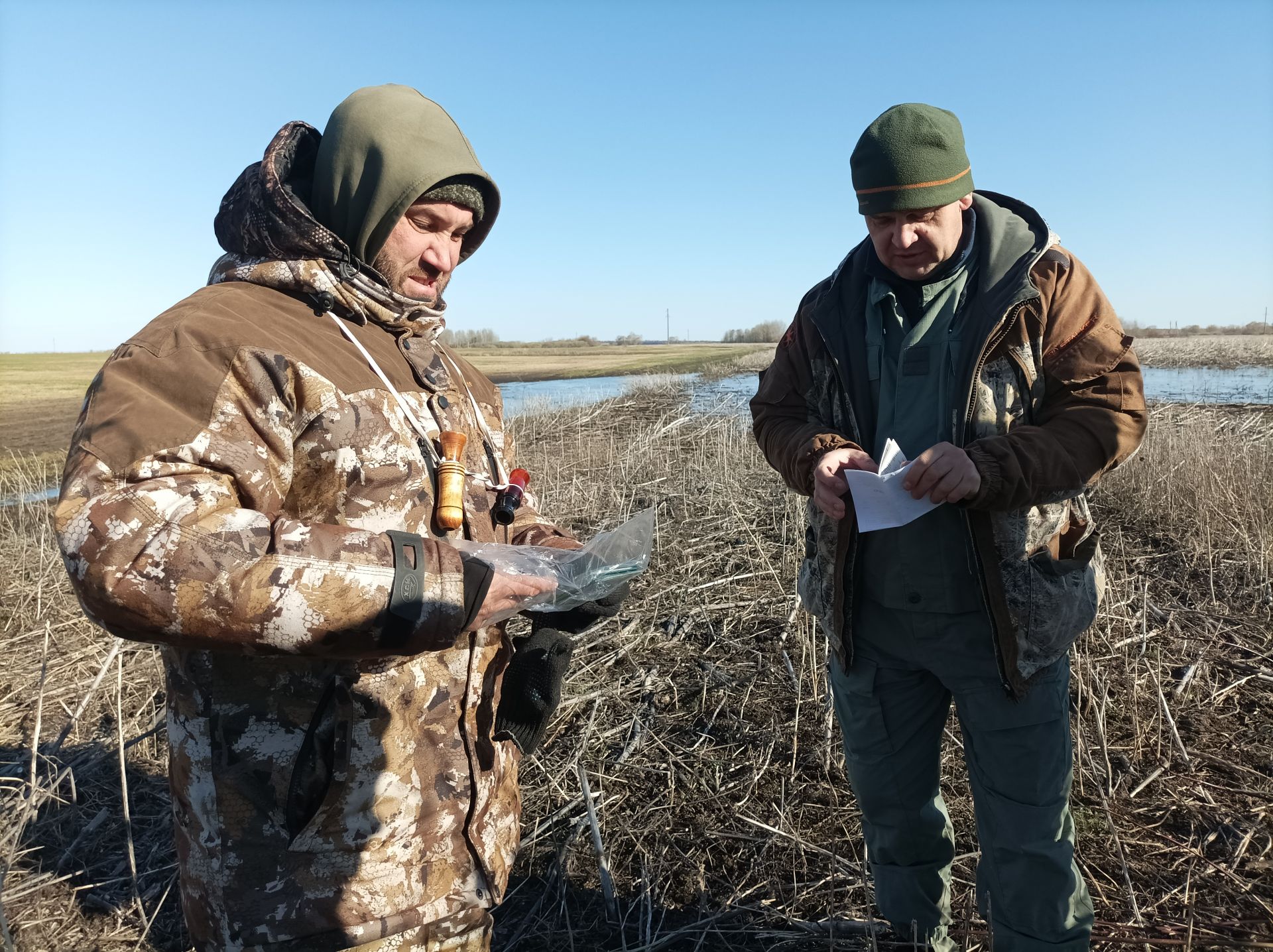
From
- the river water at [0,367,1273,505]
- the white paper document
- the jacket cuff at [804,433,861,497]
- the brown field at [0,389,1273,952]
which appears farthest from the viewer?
the river water at [0,367,1273,505]

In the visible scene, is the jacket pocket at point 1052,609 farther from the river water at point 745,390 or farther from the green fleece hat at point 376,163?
the river water at point 745,390

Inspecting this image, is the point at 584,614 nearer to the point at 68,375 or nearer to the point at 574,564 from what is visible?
the point at 574,564

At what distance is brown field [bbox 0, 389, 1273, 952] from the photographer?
265cm

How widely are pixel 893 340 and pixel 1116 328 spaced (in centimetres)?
56

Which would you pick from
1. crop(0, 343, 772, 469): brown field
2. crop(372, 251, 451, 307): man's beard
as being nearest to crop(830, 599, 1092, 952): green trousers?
crop(372, 251, 451, 307): man's beard

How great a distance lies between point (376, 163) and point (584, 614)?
1075 mm

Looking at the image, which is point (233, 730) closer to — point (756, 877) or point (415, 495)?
point (415, 495)

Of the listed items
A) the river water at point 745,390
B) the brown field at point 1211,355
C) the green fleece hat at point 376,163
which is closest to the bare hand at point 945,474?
the green fleece hat at point 376,163

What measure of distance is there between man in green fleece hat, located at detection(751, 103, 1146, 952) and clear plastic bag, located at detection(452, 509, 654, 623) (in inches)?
30.3

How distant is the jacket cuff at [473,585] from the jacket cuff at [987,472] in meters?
1.26

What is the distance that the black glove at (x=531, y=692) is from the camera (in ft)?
5.70

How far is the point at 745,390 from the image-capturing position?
2119cm

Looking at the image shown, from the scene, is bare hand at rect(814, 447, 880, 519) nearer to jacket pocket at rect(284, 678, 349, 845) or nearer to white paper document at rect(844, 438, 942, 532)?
white paper document at rect(844, 438, 942, 532)

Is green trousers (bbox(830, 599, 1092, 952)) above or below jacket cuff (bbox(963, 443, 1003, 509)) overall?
below
